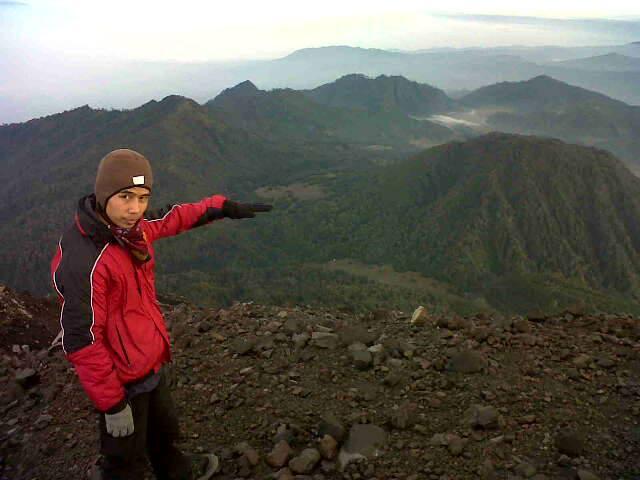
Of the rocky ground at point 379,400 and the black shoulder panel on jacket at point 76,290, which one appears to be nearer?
the black shoulder panel on jacket at point 76,290

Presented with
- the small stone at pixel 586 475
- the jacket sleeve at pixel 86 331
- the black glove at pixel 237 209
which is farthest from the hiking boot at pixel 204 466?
the small stone at pixel 586 475

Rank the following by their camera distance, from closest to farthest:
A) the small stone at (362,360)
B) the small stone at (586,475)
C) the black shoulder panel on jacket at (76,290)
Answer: the black shoulder panel on jacket at (76,290) → the small stone at (586,475) → the small stone at (362,360)

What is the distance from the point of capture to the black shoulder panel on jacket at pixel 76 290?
299 centimetres

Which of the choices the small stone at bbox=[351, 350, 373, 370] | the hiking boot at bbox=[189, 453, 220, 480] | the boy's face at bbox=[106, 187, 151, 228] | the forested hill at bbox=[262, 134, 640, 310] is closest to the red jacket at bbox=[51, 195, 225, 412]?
the boy's face at bbox=[106, 187, 151, 228]

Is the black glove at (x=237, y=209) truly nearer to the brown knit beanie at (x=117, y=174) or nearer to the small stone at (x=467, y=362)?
the brown knit beanie at (x=117, y=174)

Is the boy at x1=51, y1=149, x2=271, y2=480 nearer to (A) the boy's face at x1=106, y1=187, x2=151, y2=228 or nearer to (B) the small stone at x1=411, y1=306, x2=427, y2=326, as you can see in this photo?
(A) the boy's face at x1=106, y1=187, x2=151, y2=228

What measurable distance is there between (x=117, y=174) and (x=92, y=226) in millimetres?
393

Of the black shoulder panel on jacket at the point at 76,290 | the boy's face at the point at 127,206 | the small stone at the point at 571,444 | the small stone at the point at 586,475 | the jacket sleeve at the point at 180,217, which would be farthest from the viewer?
the small stone at the point at 571,444

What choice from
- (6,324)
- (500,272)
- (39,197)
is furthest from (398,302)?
(39,197)

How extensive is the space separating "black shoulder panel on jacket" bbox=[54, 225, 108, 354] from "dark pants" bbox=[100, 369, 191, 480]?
31.9 inches

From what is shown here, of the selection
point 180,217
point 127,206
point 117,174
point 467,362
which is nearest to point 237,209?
point 180,217

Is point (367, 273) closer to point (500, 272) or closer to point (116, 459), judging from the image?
point (500, 272)

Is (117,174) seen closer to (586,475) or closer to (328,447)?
(328,447)

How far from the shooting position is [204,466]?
448 centimetres
